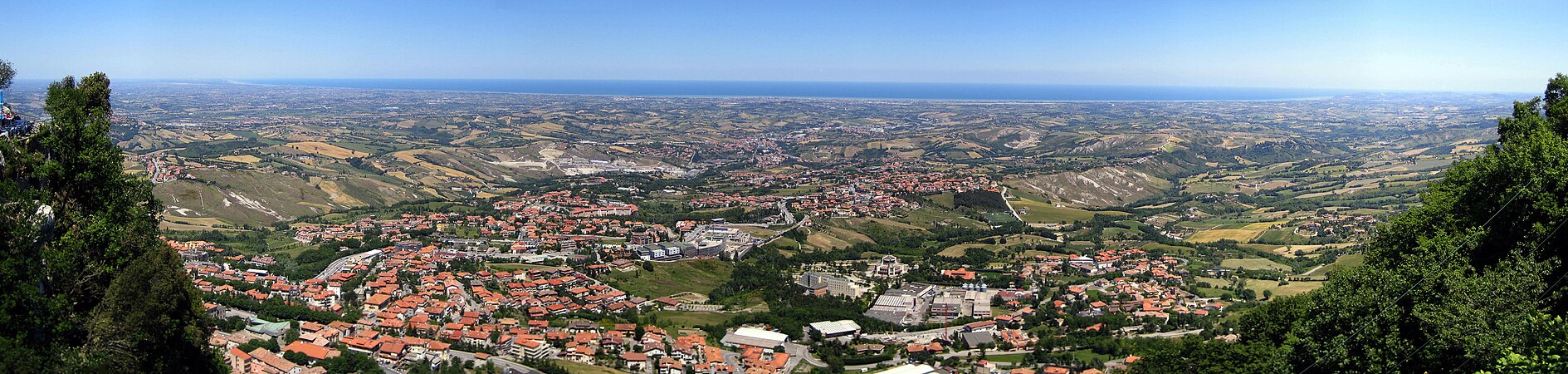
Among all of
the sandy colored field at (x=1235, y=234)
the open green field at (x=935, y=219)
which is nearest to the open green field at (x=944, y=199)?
the open green field at (x=935, y=219)

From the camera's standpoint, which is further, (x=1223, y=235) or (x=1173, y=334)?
(x=1223, y=235)

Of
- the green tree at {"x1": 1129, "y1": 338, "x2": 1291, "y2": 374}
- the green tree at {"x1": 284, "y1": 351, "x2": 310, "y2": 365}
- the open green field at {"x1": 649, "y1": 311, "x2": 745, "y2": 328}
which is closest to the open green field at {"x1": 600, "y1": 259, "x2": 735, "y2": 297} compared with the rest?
the open green field at {"x1": 649, "y1": 311, "x2": 745, "y2": 328}

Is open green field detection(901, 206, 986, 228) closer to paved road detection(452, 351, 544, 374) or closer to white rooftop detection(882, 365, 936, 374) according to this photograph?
white rooftop detection(882, 365, 936, 374)

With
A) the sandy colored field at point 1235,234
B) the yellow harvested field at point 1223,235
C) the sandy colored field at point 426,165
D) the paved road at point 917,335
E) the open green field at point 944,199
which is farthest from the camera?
the sandy colored field at point 426,165

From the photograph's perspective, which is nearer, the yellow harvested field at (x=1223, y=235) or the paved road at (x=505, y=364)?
the paved road at (x=505, y=364)

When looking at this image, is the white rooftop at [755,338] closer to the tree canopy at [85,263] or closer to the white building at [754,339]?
the white building at [754,339]

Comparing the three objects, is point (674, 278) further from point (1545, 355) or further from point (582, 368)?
point (1545, 355)

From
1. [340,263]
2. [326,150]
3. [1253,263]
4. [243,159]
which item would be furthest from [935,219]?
[326,150]

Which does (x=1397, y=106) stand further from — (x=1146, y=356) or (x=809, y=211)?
(x=1146, y=356)
